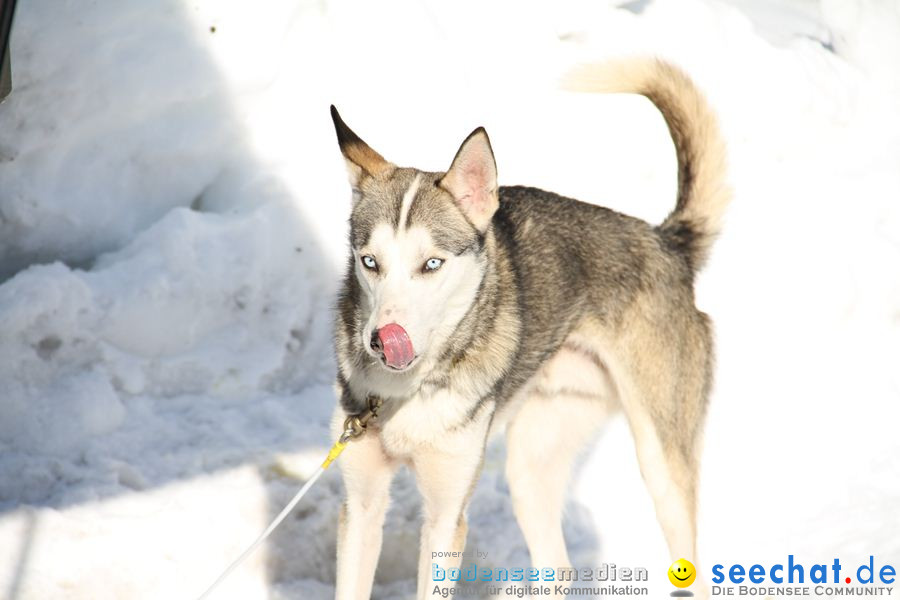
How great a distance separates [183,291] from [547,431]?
6.79 ft

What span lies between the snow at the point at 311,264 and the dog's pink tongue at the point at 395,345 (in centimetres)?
161

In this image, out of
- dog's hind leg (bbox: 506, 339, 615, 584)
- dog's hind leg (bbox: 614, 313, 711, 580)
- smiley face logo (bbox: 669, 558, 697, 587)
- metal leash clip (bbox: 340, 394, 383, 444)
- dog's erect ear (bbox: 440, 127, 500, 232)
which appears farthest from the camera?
dog's hind leg (bbox: 506, 339, 615, 584)

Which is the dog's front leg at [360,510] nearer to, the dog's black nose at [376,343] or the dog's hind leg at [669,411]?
the dog's black nose at [376,343]

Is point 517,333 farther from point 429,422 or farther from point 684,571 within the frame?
point 684,571

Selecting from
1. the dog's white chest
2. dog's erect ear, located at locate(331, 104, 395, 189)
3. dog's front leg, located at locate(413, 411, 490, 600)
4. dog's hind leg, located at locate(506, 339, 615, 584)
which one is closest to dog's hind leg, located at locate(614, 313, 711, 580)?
dog's hind leg, located at locate(506, 339, 615, 584)

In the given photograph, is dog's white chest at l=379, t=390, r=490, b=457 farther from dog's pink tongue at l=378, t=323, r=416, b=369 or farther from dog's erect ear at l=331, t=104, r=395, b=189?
dog's erect ear at l=331, t=104, r=395, b=189

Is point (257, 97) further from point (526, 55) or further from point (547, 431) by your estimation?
point (547, 431)

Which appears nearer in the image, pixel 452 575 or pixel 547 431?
pixel 452 575

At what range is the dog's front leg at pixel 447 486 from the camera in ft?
12.4

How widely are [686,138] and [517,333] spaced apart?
46.2 inches

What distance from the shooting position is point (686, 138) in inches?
180

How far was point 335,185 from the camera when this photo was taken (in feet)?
21.8

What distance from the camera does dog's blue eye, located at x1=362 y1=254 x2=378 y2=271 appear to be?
3.45m

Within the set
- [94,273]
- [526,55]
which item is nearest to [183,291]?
[94,273]
